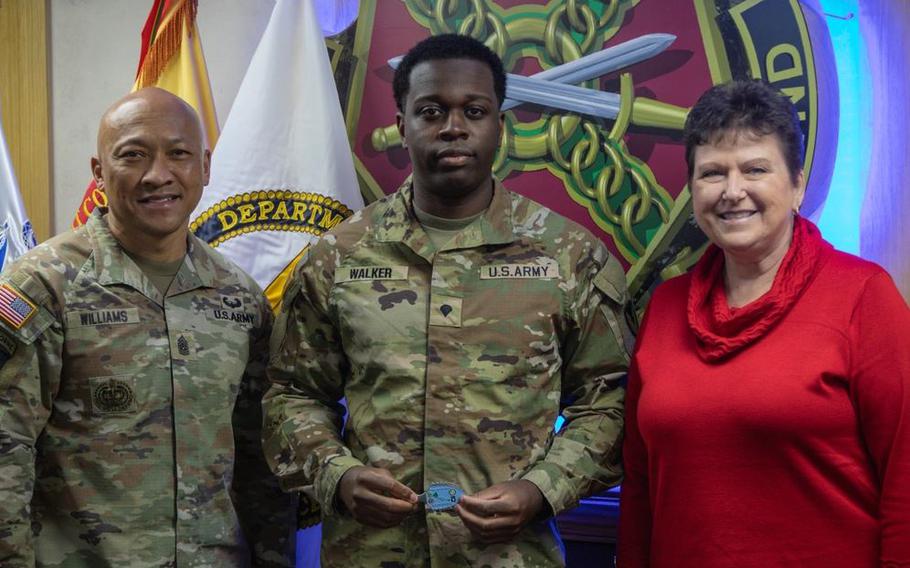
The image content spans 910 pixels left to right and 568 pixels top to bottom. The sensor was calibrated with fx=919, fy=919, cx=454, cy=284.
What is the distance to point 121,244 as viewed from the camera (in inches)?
73.4

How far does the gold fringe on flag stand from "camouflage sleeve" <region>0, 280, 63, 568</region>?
39.1 inches

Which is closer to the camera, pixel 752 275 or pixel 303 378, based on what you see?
pixel 752 275

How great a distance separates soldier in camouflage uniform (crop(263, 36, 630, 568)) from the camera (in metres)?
1.71

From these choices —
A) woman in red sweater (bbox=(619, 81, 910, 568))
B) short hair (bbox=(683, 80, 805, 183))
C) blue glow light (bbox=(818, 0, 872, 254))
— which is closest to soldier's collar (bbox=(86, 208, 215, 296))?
woman in red sweater (bbox=(619, 81, 910, 568))

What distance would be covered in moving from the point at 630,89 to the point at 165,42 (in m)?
1.25

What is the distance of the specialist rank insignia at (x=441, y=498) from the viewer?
5.39 feet

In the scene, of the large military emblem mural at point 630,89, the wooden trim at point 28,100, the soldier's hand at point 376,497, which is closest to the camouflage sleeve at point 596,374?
the soldier's hand at point 376,497

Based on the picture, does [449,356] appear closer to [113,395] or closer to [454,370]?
[454,370]

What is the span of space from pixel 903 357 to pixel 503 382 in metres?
0.68

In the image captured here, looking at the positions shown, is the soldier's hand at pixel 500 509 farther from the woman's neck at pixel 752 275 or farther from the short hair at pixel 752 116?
the short hair at pixel 752 116

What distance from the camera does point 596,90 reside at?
233 centimetres

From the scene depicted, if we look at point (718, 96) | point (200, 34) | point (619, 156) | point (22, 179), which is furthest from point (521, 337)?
point (22, 179)

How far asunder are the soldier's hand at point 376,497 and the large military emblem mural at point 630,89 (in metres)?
0.96

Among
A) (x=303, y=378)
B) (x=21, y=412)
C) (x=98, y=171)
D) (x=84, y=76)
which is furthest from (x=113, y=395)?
(x=84, y=76)
